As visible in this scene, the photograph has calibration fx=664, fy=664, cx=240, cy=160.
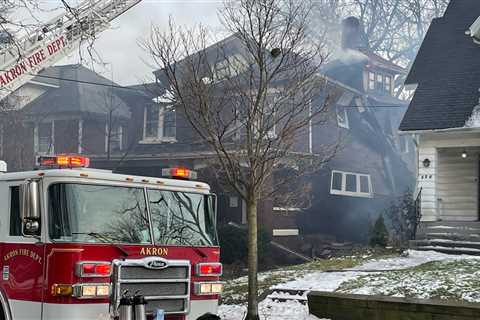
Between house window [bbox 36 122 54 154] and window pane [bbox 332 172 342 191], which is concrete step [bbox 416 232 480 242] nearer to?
window pane [bbox 332 172 342 191]

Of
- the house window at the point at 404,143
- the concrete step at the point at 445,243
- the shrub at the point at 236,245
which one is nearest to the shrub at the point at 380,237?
the concrete step at the point at 445,243

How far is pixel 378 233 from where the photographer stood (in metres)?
17.4

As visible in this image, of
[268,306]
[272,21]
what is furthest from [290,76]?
[268,306]

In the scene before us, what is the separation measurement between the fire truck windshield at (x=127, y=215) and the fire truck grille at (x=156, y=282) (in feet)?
0.87

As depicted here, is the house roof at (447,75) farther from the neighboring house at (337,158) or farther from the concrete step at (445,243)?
the neighboring house at (337,158)

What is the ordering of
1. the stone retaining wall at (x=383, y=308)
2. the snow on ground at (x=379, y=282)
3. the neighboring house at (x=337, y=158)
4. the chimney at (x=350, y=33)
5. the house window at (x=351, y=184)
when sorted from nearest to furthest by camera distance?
the stone retaining wall at (x=383, y=308)
the snow on ground at (x=379, y=282)
the neighboring house at (x=337, y=158)
the house window at (x=351, y=184)
the chimney at (x=350, y=33)

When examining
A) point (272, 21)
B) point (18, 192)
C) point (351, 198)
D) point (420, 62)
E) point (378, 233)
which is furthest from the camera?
point (351, 198)

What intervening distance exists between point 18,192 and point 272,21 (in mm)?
5253

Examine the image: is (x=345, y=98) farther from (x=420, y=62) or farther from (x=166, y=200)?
(x=166, y=200)

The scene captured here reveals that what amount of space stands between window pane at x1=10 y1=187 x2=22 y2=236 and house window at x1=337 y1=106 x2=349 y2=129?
19.8 m

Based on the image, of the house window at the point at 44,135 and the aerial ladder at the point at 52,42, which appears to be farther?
the house window at the point at 44,135

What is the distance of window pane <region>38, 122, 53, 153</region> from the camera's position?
95.0ft

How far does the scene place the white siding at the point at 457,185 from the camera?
17531 mm

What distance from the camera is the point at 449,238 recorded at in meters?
15.5
